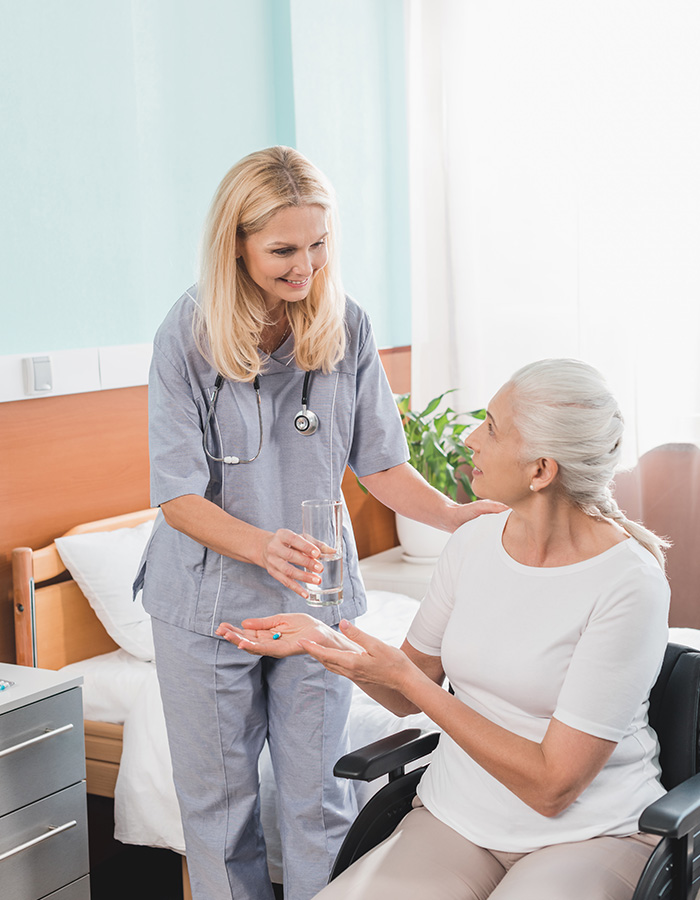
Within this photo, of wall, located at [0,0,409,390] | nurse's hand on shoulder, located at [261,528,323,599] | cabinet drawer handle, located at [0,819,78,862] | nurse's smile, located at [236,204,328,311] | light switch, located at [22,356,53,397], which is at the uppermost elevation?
wall, located at [0,0,409,390]

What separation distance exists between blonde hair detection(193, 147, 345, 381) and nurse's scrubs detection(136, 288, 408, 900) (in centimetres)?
4

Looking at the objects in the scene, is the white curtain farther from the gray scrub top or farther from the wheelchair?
the wheelchair

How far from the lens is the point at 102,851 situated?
9.11 feet

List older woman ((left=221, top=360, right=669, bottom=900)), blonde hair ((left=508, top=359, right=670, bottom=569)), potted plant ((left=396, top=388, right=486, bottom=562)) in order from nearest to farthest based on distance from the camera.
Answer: older woman ((left=221, top=360, right=669, bottom=900))
blonde hair ((left=508, top=359, right=670, bottom=569))
potted plant ((left=396, top=388, right=486, bottom=562))

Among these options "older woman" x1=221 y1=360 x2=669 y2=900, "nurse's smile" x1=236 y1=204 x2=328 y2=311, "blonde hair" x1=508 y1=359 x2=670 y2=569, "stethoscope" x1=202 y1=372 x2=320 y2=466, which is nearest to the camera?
"older woman" x1=221 y1=360 x2=669 y2=900

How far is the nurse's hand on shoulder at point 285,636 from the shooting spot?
1.54 metres

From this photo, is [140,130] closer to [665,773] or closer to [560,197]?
[560,197]

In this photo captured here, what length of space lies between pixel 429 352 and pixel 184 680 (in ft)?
8.12

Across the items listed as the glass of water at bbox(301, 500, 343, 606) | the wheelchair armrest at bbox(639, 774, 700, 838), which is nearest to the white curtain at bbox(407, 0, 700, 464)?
the glass of water at bbox(301, 500, 343, 606)

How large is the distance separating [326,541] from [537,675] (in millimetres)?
383

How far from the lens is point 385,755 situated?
66.1 inches

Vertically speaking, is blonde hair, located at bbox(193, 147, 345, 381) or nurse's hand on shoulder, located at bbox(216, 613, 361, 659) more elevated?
blonde hair, located at bbox(193, 147, 345, 381)

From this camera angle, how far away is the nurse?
1804 millimetres

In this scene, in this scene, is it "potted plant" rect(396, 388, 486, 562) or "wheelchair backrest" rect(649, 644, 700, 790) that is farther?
"potted plant" rect(396, 388, 486, 562)
